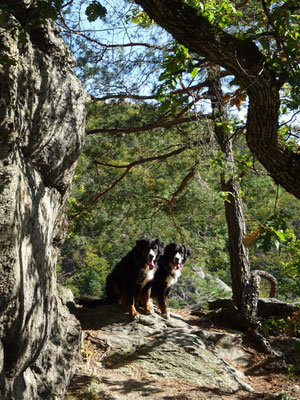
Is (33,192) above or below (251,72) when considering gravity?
below

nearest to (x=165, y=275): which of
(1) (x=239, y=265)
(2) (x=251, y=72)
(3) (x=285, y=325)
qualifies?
(1) (x=239, y=265)

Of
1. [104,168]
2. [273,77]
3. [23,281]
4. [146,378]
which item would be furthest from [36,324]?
[104,168]

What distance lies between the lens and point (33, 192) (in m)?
3.43

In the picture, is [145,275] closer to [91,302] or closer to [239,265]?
[91,302]

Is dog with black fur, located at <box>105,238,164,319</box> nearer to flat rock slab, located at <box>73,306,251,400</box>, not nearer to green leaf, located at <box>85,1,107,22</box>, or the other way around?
flat rock slab, located at <box>73,306,251,400</box>

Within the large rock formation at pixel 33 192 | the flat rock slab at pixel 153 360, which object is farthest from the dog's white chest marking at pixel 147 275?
the large rock formation at pixel 33 192

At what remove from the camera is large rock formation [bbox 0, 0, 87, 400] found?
9.37 ft

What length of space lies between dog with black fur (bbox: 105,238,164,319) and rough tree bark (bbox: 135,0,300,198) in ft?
11.0

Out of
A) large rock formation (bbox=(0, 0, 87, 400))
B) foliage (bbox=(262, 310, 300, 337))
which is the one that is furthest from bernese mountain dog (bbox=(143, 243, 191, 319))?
large rock formation (bbox=(0, 0, 87, 400))

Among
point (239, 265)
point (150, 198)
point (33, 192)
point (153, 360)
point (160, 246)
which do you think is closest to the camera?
point (33, 192)

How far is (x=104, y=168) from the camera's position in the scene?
988 cm

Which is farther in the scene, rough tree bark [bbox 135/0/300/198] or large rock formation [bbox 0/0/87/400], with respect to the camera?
rough tree bark [bbox 135/0/300/198]

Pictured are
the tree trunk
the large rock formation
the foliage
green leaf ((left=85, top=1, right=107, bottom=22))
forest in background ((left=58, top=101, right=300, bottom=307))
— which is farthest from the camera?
forest in background ((left=58, top=101, right=300, bottom=307))

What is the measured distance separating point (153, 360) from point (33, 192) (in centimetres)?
300
